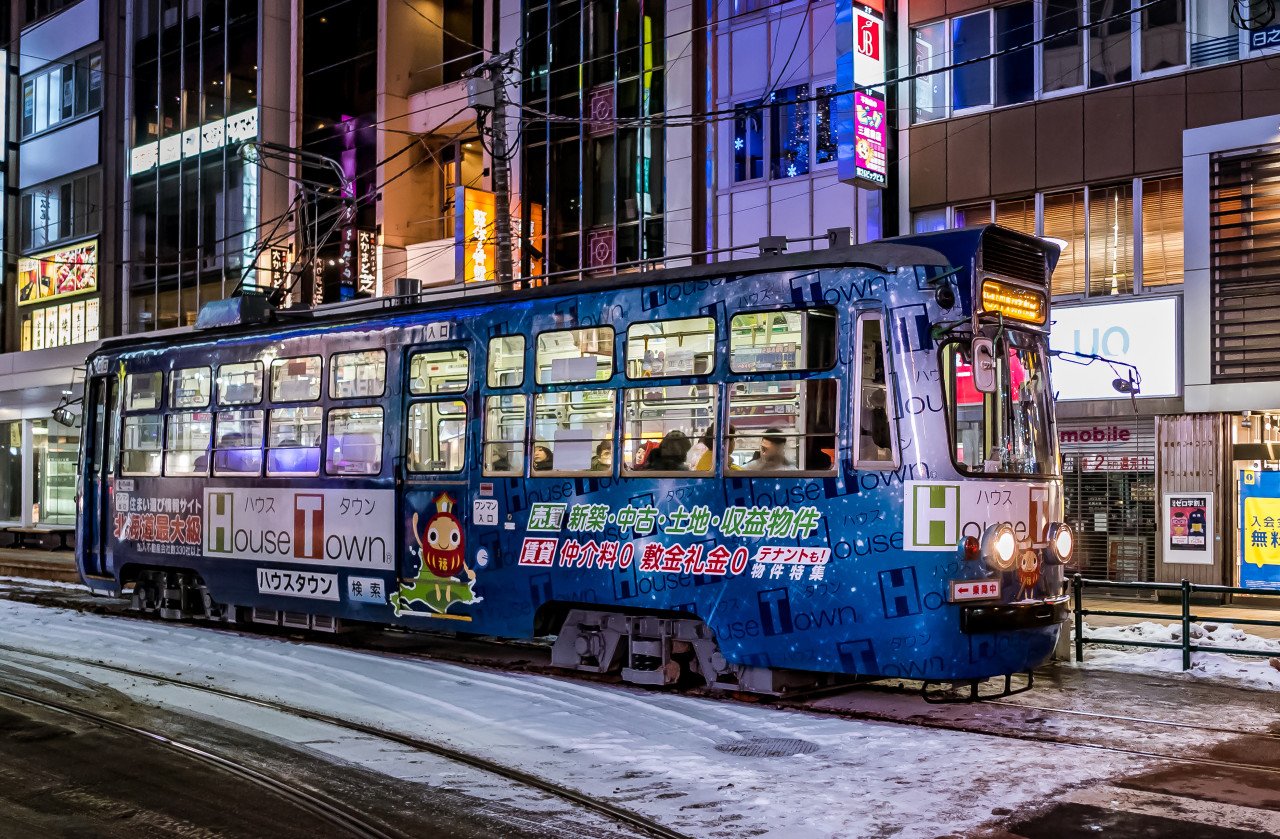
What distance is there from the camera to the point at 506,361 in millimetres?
12312

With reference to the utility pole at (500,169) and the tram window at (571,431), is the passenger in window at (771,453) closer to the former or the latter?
the tram window at (571,431)

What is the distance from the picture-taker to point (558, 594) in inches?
461

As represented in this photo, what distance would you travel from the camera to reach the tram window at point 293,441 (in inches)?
560

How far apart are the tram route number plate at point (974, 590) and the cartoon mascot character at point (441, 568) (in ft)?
15.8

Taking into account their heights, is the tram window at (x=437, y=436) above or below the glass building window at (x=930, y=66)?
below

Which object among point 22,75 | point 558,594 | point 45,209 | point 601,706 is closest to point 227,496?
point 558,594

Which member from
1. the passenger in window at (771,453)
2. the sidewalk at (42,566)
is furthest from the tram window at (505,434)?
the sidewalk at (42,566)

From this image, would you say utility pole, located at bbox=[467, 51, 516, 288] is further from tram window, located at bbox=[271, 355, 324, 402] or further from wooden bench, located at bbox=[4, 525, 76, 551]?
wooden bench, located at bbox=[4, 525, 76, 551]

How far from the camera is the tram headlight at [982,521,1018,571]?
32.2 ft

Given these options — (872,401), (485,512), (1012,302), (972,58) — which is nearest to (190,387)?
(485,512)

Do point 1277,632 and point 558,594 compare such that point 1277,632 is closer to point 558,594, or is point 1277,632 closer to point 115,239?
point 558,594

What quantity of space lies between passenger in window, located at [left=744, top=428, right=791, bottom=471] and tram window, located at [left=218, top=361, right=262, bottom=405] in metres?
6.93

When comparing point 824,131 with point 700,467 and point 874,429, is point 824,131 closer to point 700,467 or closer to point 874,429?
point 700,467

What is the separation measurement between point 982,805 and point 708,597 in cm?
363
